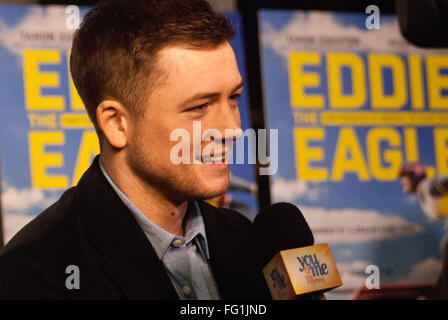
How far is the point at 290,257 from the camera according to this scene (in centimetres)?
116

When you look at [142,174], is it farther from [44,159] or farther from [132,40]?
[44,159]

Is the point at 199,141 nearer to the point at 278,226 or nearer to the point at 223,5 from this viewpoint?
the point at 278,226

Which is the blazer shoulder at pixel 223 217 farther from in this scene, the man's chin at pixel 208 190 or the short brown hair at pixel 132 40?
the short brown hair at pixel 132 40

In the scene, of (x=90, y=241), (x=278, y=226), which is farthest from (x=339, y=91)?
(x=90, y=241)

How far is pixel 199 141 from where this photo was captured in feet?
4.01

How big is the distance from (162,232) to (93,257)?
146 millimetres

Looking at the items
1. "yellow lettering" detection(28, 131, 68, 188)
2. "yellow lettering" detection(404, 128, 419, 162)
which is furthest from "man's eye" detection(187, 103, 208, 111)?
"yellow lettering" detection(404, 128, 419, 162)

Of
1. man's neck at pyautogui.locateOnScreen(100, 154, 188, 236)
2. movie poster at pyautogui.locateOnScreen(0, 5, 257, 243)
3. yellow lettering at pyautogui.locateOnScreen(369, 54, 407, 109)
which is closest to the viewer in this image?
man's neck at pyautogui.locateOnScreen(100, 154, 188, 236)

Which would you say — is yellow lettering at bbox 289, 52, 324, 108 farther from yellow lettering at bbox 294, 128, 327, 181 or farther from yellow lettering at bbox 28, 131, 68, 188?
yellow lettering at bbox 28, 131, 68, 188

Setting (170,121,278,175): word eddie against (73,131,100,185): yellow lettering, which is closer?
(170,121,278,175): word eddie

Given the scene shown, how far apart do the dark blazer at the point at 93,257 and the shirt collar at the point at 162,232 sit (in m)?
0.01

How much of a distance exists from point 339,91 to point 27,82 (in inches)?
38.1

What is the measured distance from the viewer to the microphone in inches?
45.4

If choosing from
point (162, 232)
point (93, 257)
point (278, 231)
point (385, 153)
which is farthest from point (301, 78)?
point (93, 257)
